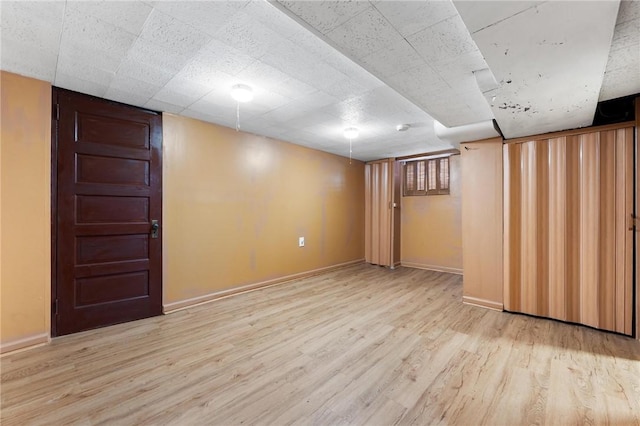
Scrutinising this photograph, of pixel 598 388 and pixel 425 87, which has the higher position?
pixel 425 87

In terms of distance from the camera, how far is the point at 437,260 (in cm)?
523

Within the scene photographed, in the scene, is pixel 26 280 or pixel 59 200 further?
pixel 59 200

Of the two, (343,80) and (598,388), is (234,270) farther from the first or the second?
(598,388)

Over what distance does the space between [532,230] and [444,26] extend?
2.63 metres

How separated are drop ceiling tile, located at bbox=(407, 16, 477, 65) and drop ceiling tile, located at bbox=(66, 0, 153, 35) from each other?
1.52 m

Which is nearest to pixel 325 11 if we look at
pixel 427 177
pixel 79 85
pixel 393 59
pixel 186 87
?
pixel 393 59

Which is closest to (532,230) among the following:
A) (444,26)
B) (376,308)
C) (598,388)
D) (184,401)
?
(598,388)

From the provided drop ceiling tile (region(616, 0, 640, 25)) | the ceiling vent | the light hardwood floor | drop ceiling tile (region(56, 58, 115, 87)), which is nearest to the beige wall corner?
the light hardwood floor

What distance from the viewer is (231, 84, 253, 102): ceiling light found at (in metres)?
2.34

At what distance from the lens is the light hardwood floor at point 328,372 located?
152 cm

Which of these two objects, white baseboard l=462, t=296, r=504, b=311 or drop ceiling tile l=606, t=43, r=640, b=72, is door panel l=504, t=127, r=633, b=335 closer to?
white baseboard l=462, t=296, r=504, b=311

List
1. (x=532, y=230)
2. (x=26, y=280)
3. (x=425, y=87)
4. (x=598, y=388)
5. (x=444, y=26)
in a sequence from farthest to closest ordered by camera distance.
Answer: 1. (x=532, y=230)
2. (x=26, y=280)
3. (x=425, y=87)
4. (x=598, y=388)
5. (x=444, y=26)

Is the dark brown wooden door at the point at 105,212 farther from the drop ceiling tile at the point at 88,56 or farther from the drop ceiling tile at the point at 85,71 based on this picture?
the drop ceiling tile at the point at 88,56

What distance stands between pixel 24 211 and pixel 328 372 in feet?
9.33
